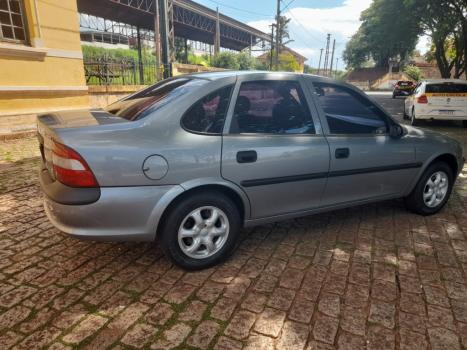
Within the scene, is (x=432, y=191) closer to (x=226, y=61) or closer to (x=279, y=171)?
(x=279, y=171)

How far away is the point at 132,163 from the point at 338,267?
6.36 ft

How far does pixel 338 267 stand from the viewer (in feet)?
10.1

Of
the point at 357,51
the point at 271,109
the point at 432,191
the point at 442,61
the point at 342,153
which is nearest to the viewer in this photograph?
the point at 271,109

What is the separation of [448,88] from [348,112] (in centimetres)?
954

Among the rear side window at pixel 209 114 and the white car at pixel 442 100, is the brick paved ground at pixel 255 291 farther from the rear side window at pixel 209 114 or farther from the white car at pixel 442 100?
the white car at pixel 442 100

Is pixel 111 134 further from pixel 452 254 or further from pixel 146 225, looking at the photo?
pixel 452 254

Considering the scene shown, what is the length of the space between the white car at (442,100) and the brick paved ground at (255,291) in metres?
8.59

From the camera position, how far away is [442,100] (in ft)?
36.3

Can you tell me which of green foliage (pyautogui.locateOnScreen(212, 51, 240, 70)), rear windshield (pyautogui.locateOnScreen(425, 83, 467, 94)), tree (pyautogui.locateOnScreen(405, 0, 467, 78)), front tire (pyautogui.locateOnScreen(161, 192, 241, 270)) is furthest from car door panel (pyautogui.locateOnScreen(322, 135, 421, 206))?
green foliage (pyautogui.locateOnScreen(212, 51, 240, 70))

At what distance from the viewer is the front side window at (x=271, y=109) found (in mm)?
3010

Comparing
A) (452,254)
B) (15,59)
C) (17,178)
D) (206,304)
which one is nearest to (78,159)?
(206,304)

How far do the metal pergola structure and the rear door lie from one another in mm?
8466

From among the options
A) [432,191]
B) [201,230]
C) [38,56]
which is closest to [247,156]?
[201,230]

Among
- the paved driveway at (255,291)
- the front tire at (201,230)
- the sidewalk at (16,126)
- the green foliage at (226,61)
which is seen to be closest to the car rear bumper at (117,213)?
the front tire at (201,230)
